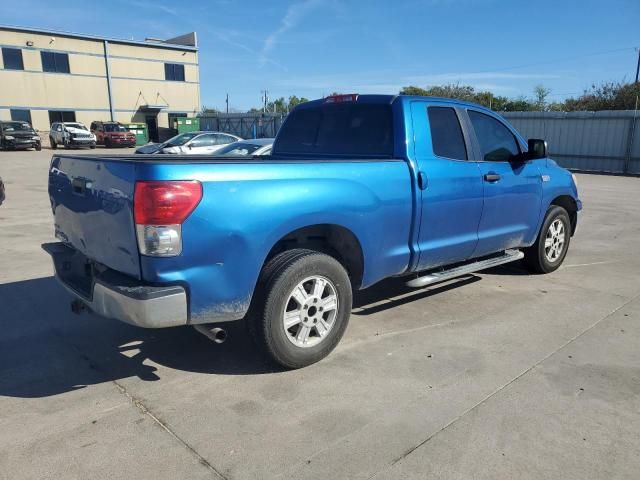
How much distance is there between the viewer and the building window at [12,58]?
3759cm

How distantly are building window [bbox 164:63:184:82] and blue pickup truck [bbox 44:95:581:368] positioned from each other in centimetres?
4479

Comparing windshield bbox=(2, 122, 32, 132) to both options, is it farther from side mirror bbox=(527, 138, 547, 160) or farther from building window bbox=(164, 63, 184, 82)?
side mirror bbox=(527, 138, 547, 160)

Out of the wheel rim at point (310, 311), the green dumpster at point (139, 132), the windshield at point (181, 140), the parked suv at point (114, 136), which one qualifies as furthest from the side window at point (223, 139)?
the green dumpster at point (139, 132)

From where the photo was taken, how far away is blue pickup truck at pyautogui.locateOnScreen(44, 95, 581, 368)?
2891mm

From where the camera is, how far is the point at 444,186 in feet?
14.1

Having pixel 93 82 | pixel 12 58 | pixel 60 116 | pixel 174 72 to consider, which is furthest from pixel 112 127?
pixel 174 72

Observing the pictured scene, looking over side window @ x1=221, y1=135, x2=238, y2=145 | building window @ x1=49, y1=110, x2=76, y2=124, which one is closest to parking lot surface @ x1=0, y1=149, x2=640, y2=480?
side window @ x1=221, y1=135, x2=238, y2=145

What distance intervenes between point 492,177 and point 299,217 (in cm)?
233

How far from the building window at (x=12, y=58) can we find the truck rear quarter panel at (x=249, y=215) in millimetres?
43201

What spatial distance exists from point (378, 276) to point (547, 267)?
305cm

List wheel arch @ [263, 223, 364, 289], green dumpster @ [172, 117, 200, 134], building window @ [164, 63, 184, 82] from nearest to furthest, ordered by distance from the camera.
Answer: wheel arch @ [263, 223, 364, 289] < green dumpster @ [172, 117, 200, 134] < building window @ [164, 63, 184, 82]

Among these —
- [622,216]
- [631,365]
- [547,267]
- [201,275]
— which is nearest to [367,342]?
[201,275]

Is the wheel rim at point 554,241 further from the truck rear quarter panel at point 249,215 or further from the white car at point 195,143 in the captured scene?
→ the white car at point 195,143

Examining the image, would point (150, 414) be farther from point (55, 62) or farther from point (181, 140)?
point (55, 62)
